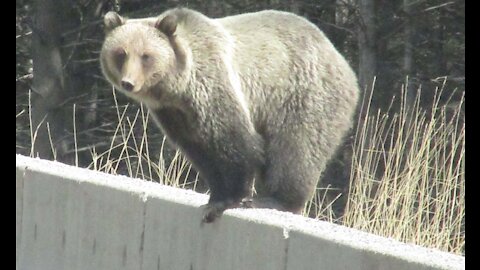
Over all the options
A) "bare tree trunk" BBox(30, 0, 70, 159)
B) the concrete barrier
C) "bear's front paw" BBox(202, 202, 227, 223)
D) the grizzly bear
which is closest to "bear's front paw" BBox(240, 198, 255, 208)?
the grizzly bear

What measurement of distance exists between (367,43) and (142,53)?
41.0 feet

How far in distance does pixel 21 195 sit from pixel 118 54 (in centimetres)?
121

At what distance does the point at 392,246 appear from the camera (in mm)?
4656

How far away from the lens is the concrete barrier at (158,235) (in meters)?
4.81

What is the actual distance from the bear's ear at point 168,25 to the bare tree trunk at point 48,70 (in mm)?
15855

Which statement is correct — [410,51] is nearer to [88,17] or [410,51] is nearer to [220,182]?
[88,17]

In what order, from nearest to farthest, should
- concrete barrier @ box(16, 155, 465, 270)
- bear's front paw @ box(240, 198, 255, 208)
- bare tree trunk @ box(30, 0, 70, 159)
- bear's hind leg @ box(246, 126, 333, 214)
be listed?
concrete barrier @ box(16, 155, 465, 270), bear's front paw @ box(240, 198, 255, 208), bear's hind leg @ box(246, 126, 333, 214), bare tree trunk @ box(30, 0, 70, 159)

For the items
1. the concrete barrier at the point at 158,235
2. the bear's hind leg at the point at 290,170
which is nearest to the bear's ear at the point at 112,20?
the concrete barrier at the point at 158,235

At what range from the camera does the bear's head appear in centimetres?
666

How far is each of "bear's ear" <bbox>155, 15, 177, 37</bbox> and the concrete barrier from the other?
1011 millimetres

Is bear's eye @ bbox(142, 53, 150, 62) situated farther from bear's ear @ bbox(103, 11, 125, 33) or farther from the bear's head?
bear's ear @ bbox(103, 11, 125, 33)

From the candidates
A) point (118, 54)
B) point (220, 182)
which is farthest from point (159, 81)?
point (220, 182)
